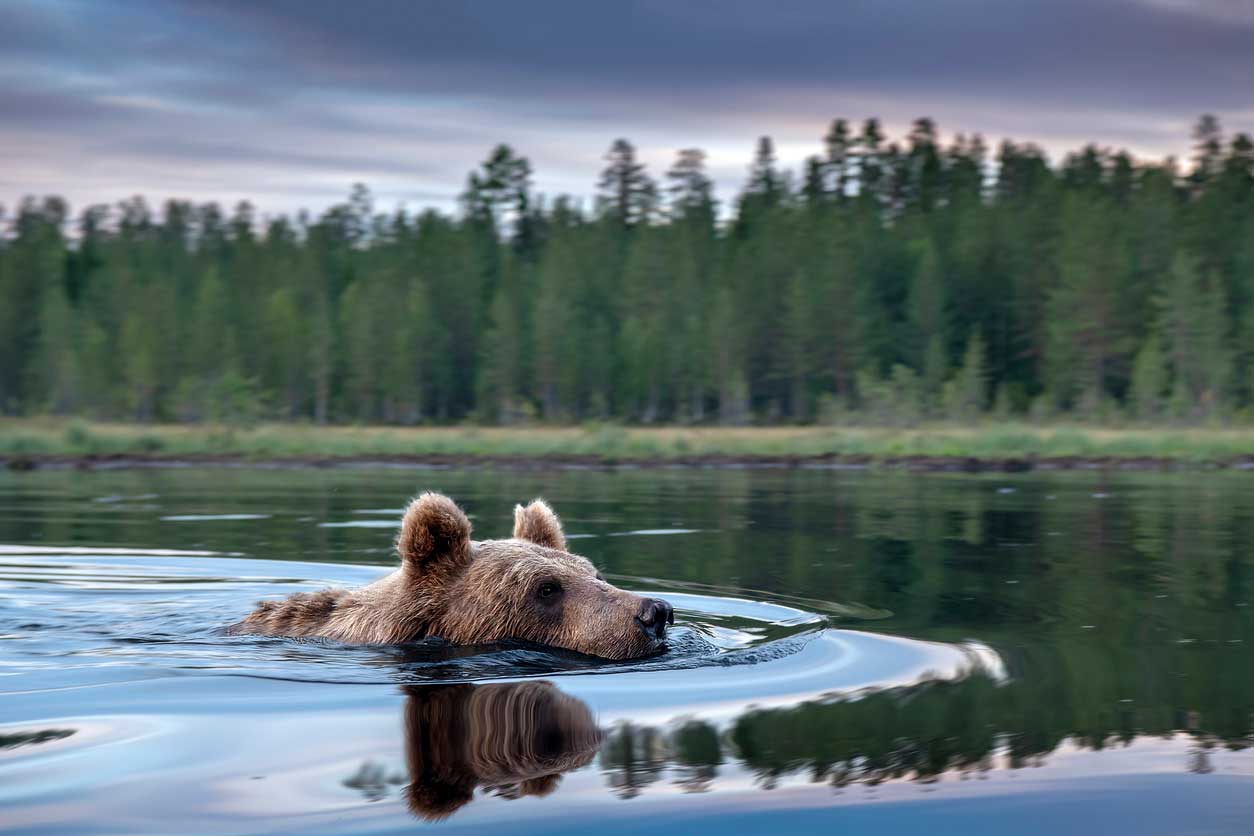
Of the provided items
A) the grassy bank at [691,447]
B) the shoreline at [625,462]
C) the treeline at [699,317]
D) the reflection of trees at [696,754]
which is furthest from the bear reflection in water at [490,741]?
the treeline at [699,317]

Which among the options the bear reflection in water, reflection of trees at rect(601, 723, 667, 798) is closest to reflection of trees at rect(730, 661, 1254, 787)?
reflection of trees at rect(601, 723, 667, 798)

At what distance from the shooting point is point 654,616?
675 centimetres

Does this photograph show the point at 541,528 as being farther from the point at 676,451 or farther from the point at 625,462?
the point at 676,451

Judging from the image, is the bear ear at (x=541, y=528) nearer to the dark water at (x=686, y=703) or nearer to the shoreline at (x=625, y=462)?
the dark water at (x=686, y=703)

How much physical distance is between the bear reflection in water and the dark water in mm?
17

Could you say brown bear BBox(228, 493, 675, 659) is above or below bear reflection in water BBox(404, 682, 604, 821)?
above

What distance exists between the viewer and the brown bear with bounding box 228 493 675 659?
7.01 meters

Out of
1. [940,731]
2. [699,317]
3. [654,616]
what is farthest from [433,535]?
[699,317]

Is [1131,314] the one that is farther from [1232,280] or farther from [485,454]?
[485,454]

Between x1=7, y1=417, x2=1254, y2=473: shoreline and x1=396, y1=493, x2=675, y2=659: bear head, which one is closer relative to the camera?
x1=396, y1=493, x2=675, y2=659: bear head

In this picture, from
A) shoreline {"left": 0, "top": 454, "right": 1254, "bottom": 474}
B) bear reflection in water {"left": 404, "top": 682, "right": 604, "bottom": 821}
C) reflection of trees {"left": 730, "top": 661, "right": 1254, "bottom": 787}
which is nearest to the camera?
bear reflection in water {"left": 404, "top": 682, "right": 604, "bottom": 821}

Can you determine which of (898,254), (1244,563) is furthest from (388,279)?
(1244,563)

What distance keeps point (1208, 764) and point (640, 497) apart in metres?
17.9

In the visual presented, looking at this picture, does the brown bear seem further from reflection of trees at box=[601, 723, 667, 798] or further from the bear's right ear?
reflection of trees at box=[601, 723, 667, 798]
